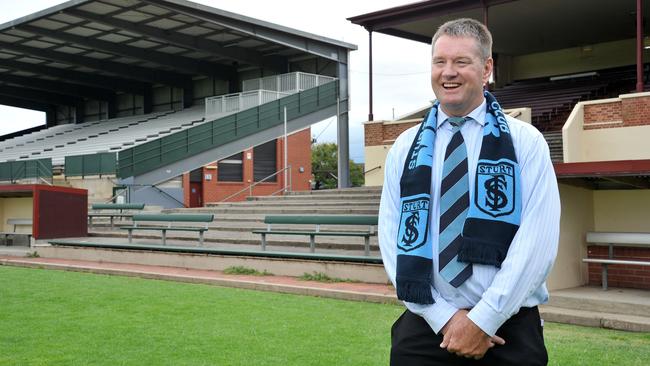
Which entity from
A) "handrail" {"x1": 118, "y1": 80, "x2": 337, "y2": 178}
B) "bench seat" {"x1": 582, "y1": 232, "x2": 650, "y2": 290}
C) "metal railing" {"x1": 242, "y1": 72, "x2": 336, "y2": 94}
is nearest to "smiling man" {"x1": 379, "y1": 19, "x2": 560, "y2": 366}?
"bench seat" {"x1": 582, "y1": 232, "x2": 650, "y2": 290}

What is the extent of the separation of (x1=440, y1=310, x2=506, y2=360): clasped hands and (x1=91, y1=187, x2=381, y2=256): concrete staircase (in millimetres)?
9949

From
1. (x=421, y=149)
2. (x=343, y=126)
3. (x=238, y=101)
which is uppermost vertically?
(x=238, y=101)

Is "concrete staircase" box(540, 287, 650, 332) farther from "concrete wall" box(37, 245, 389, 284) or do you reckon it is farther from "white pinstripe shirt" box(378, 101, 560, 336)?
"white pinstripe shirt" box(378, 101, 560, 336)

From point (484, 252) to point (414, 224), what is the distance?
286mm

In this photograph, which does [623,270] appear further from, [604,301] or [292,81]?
[292,81]

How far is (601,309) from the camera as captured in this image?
8.07m

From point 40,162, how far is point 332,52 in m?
14.3

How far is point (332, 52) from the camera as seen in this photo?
112ft

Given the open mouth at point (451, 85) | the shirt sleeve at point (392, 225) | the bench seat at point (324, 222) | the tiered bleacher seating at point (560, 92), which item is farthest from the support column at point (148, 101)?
the open mouth at point (451, 85)

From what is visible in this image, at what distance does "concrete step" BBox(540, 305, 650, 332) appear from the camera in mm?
7340

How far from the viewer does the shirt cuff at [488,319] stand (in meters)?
2.36

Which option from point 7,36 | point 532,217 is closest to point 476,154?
point 532,217

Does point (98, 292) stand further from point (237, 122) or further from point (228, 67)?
point (228, 67)

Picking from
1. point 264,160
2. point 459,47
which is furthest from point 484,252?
point 264,160
